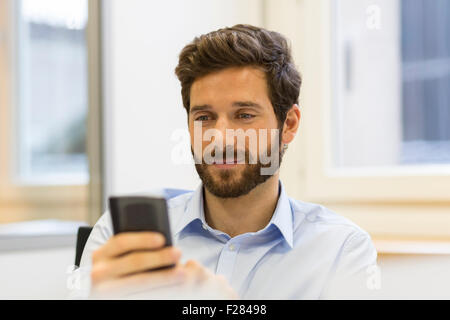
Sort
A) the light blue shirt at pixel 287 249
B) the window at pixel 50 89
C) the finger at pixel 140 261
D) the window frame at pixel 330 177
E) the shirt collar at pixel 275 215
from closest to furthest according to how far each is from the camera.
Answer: the finger at pixel 140 261, the light blue shirt at pixel 287 249, the shirt collar at pixel 275 215, the window frame at pixel 330 177, the window at pixel 50 89

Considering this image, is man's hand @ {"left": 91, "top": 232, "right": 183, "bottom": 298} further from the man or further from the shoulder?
the shoulder

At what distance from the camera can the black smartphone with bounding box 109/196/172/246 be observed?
1.26 ft

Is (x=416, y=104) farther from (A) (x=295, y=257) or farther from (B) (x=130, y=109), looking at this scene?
(A) (x=295, y=257)

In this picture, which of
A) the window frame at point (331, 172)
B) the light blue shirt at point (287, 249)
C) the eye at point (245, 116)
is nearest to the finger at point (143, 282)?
the light blue shirt at point (287, 249)

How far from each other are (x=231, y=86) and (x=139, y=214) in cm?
22

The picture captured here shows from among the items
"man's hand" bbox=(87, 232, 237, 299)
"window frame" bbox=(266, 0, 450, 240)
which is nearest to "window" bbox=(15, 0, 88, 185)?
"window frame" bbox=(266, 0, 450, 240)

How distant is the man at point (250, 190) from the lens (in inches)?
21.2

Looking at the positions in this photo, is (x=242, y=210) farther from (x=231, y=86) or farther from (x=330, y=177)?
(x=330, y=177)

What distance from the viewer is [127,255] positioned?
387 millimetres

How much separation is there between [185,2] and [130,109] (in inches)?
12.8

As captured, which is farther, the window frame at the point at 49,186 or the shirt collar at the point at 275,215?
the window frame at the point at 49,186

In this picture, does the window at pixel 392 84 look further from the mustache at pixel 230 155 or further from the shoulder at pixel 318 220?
the mustache at pixel 230 155

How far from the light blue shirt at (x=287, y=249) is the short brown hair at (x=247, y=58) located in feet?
0.38
